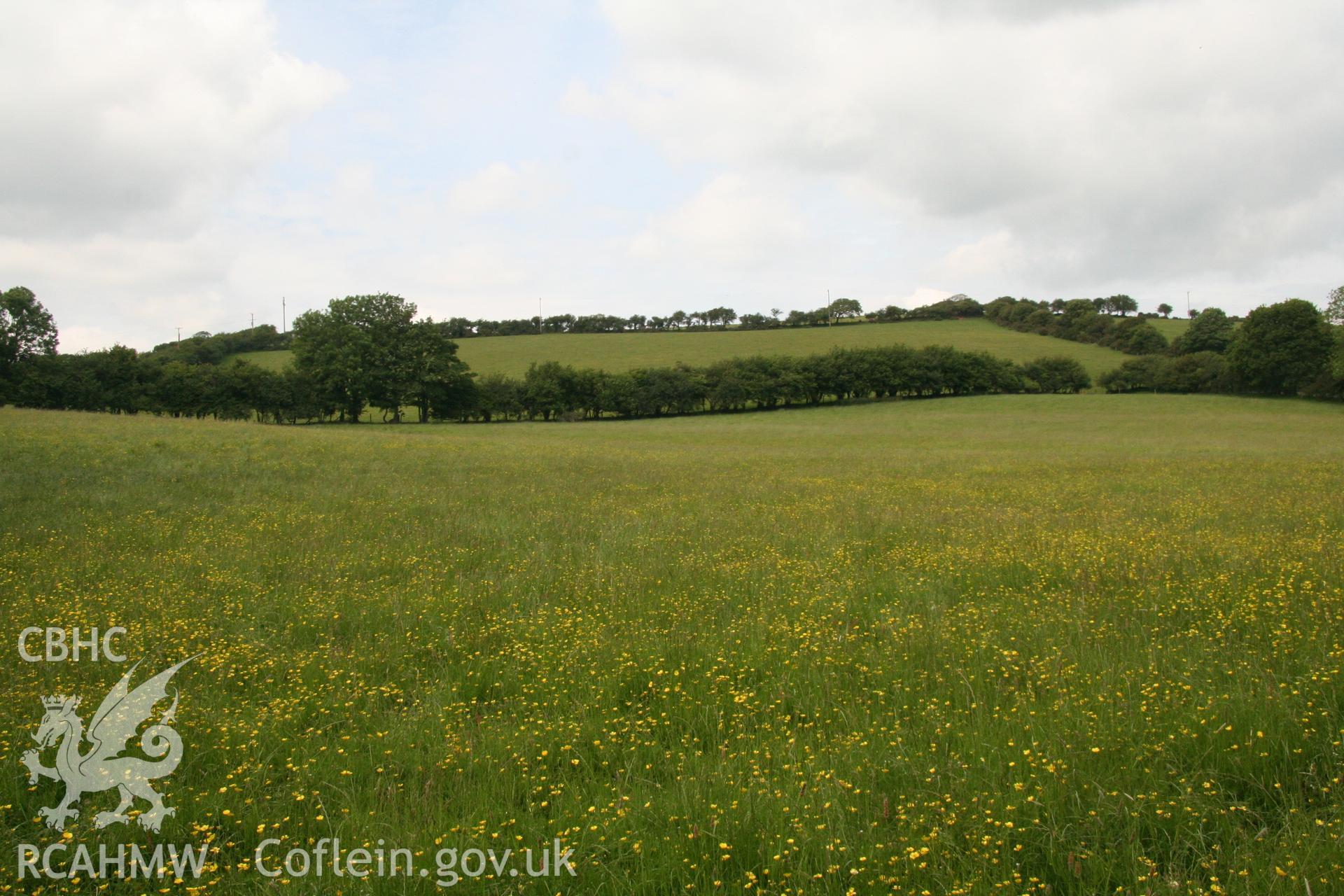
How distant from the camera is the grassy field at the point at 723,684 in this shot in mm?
3633

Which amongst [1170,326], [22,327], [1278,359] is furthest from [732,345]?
[22,327]

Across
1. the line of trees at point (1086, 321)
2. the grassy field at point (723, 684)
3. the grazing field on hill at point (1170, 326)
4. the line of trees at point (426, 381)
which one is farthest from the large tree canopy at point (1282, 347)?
the grassy field at point (723, 684)

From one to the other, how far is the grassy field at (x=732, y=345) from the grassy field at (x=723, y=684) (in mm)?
87240

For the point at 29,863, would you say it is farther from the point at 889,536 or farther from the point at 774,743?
the point at 889,536

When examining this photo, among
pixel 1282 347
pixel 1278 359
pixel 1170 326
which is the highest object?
pixel 1170 326

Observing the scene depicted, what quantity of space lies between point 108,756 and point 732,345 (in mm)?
115226

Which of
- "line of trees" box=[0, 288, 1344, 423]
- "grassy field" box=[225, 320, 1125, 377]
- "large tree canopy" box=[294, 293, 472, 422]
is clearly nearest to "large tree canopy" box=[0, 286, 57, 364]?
"line of trees" box=[0, 288, 1344, 423]

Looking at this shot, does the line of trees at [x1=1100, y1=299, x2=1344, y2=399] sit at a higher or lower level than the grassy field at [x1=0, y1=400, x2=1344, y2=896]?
higher

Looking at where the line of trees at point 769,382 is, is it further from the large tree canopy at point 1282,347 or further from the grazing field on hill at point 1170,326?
the grazing field on hill at point 1170,326

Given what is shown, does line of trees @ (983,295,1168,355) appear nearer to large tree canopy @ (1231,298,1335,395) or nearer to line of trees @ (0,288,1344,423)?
line of trees @ (0,288,1344,423)

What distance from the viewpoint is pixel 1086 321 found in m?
115

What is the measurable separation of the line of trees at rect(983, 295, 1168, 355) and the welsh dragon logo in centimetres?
11698

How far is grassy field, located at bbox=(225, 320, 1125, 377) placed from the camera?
10306cm

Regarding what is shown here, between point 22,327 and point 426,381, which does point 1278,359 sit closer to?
point 426,381
